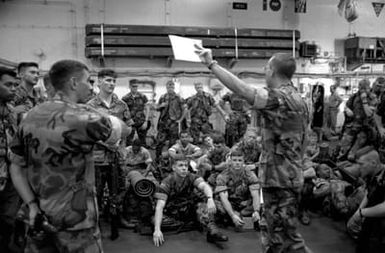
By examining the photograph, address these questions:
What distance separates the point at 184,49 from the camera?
2166mm

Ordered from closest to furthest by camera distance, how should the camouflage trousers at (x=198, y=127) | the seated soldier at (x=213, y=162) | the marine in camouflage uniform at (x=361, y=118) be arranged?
the seated soldier at (x=213, y=162)
the marine in camouflage uniform at (x=361, y=118)
the camouflage trousers at (x=198, y=127)

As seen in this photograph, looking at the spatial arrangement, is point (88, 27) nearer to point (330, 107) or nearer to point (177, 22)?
point (177, 22)

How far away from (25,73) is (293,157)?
2532 mm

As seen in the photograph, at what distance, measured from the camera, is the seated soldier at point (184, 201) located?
372cm

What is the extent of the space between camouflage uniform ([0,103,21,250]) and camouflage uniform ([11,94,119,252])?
40.8 inches

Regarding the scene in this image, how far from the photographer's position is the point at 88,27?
8.18m

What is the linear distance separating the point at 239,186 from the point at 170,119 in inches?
124

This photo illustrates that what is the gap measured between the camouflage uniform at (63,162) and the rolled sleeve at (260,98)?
0.77 meters

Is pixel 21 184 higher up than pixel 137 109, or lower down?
lower down

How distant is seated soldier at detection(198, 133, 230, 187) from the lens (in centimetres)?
518

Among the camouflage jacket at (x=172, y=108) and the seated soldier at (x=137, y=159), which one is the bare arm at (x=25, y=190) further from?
the camouflage jacket at (x=172, y=108)

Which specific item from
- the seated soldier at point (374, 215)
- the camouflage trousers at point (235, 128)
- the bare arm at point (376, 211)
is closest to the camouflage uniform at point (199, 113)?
the camouflage trousers at point (235, 128)

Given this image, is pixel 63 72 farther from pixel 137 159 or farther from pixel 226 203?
pixel 137 159

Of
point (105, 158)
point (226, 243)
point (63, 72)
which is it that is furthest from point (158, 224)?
point (63, 72)
